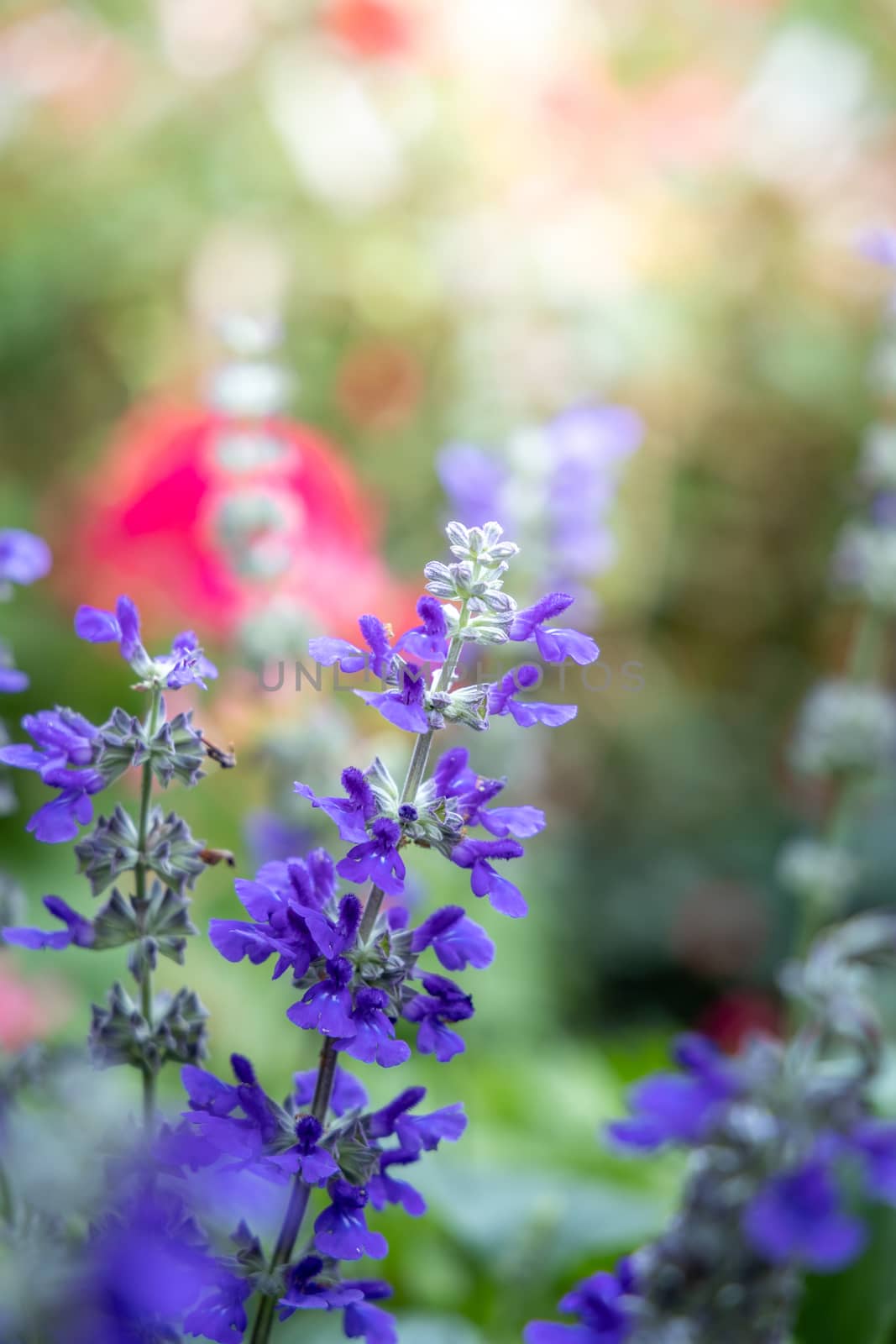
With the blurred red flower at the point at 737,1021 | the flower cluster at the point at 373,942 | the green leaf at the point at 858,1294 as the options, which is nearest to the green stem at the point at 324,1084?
the flower cluster at the point at 373,942

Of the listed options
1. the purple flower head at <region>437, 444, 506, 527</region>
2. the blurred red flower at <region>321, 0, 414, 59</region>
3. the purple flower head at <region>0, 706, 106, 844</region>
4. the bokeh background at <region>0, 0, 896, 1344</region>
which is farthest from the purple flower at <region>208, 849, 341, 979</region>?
the blurred red flower at <region>321, 0, 414, 59</region>

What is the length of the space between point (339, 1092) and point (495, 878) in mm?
216

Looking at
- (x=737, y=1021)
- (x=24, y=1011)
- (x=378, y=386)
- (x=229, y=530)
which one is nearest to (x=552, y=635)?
(x=229, y=530)

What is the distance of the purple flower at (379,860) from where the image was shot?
70cm

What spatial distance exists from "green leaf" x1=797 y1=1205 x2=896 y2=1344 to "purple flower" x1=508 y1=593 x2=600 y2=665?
80 centimetres

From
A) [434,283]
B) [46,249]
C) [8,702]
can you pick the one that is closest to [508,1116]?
[8,702]

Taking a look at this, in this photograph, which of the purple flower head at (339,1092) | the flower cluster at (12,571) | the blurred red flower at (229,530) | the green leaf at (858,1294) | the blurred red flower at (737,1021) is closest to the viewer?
the purple flower head at (339,1092)

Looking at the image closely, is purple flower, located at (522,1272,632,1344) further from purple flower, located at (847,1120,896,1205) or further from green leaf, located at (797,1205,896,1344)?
green leaf, located at (797,1205,896,1344)

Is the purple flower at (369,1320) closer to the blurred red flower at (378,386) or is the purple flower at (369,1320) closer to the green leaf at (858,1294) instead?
the green leaf at (858,1294)

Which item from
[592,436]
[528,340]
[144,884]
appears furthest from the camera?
[528,340]

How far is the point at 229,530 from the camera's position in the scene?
1668mm

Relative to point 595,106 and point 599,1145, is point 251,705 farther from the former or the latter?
point 595,106

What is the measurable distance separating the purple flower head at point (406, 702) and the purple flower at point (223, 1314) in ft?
1.08

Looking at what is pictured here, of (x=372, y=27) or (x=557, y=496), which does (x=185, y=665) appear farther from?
(x=372, y=27)
